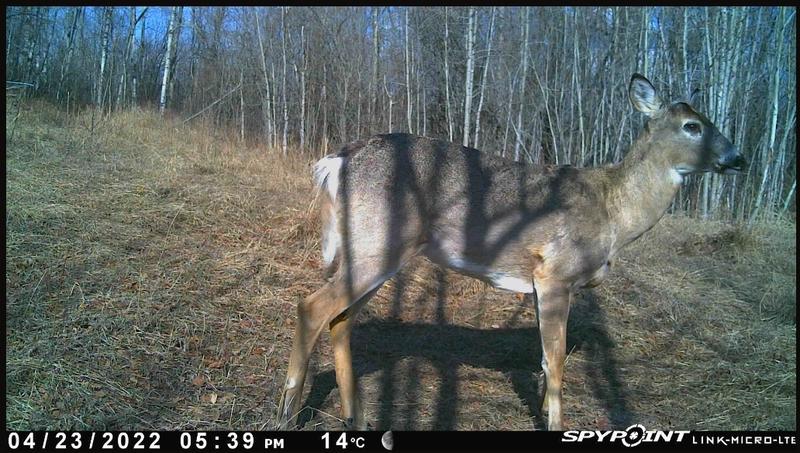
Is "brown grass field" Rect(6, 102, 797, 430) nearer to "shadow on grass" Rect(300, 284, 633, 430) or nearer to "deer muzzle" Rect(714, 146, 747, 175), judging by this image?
"shadow on grass" Rect(300, 284, 633, 430)

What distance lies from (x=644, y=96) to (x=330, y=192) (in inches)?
117

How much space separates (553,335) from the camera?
4.23 m

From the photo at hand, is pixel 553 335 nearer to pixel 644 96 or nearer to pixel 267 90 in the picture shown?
pixel 644 96

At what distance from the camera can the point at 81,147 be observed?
10023 mm

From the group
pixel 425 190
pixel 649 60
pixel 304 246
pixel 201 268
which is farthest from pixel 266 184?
pixel 649 60

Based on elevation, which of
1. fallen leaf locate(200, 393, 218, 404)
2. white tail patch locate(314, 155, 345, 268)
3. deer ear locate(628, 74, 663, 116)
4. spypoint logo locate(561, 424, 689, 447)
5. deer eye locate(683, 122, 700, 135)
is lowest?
fallen leaf locate(200, 393, 218, 404)

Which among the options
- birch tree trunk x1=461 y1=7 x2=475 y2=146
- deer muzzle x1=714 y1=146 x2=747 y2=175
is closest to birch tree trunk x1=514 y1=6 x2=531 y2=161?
birch tree trunk x1=461 y1=7 x2=475 y2=146

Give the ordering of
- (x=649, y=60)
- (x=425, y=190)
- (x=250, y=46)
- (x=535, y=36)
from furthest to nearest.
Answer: (x=250, y=46) < (x=535, y=36) < (x=649, y=60) < (x=425, y=190)

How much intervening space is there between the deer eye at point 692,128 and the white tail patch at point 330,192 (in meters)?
2.93

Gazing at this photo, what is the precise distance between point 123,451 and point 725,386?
4953 millimetres

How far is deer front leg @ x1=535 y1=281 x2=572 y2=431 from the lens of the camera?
4.17 meters

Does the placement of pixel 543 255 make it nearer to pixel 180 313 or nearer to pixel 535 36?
pixel 180 313

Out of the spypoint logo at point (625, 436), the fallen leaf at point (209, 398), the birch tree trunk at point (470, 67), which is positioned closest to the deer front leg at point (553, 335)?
the spypoint logo at point (625, 436)

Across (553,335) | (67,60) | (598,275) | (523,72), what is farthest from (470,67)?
(67,60)
